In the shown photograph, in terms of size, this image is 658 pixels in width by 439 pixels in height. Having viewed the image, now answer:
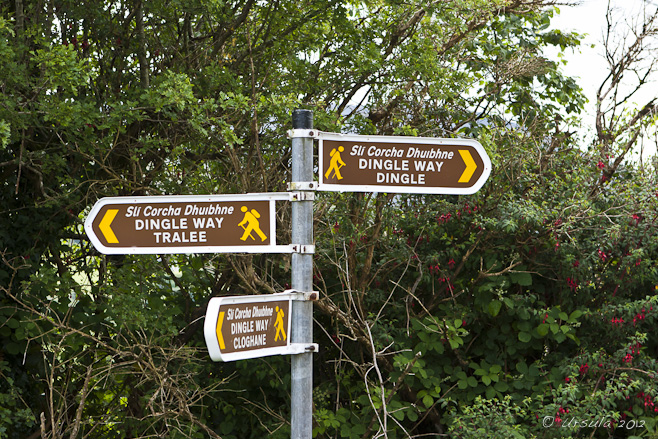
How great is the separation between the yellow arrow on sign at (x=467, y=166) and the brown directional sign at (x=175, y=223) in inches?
31.2

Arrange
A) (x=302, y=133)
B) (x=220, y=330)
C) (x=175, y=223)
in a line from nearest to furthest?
1. (x=220, y=330)
2. (x=302, y=133)
3. (x=175, y=223)

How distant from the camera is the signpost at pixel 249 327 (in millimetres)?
2201

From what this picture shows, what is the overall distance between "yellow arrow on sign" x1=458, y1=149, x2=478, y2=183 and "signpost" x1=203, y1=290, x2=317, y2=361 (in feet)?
2.64

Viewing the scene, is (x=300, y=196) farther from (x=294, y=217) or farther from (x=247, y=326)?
(x=247, y=326)

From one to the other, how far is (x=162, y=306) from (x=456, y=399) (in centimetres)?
264

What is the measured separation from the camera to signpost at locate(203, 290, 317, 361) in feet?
7.22

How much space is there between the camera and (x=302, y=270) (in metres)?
2.41

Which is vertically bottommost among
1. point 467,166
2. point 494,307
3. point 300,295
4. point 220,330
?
point 494,307

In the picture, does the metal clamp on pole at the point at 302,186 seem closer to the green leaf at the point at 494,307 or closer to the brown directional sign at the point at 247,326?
the brown directional sign at the point at 247,326

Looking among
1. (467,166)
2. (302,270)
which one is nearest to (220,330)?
(302,270)

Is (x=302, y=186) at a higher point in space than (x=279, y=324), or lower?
higher

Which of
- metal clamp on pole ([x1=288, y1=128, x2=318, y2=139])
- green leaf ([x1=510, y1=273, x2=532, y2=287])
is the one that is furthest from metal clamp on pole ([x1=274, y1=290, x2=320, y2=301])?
green leaf ([x1=510, y1=273, x2=532, y2=287])

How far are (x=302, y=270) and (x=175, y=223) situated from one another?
0.56 meters

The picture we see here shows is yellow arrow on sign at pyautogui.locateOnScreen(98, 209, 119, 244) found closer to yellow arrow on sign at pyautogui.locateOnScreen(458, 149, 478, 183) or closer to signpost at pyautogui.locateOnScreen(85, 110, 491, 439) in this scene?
signpost at pyautogui.locateOnScreen(85, 110, 491, 439)
